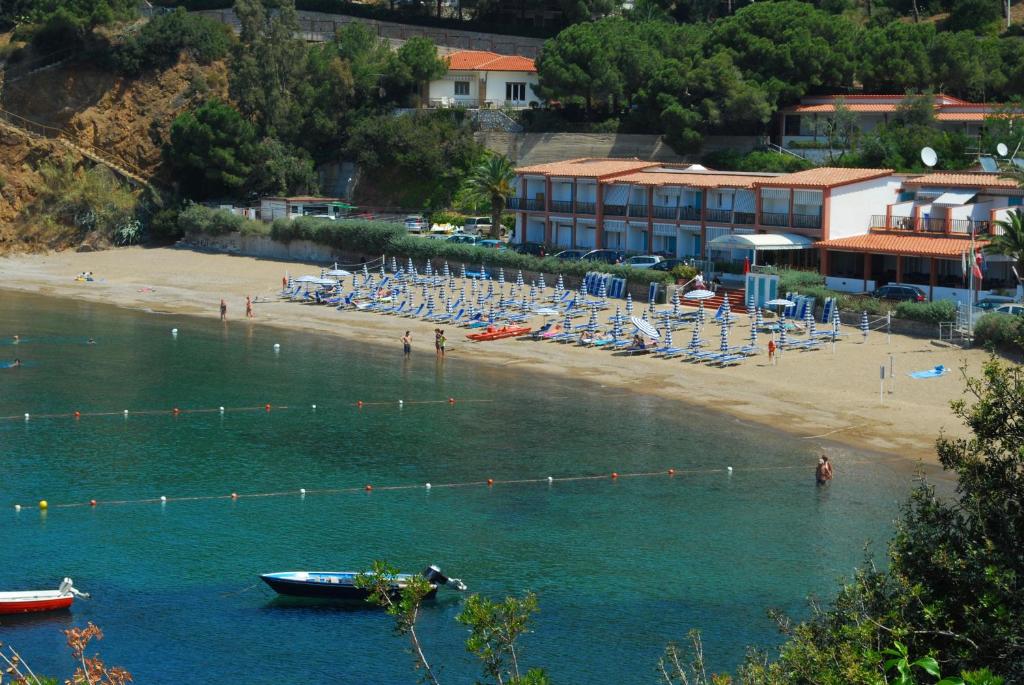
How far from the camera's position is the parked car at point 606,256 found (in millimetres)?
79750

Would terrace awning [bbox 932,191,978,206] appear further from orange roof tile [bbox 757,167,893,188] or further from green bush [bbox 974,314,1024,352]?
green bush [bbox 974,314,1024,352]

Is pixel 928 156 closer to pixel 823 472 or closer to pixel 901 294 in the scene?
pixel 901 294

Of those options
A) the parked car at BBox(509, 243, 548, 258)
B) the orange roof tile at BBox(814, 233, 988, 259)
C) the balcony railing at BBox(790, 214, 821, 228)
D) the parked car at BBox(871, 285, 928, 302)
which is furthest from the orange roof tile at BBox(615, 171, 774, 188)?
the parked car at BBox(871, 285, 928, 302)

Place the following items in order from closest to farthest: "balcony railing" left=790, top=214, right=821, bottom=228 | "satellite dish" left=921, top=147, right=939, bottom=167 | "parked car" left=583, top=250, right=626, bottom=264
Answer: "balcony railing" left=790, top=214, right=821, bottom=228
"satellite dish" left=921, top=147, right=939, bottom=167
"parked car" left=583, top=250, right=626, bottom=264

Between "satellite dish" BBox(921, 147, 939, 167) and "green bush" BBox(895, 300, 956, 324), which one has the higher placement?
"satellite dish" BBox(921, 147, 939, 167)

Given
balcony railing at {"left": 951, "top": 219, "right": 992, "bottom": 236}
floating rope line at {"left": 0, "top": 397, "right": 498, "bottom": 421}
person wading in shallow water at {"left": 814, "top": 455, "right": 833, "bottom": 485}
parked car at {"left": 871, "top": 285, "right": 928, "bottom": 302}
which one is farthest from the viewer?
balcony railing at {"left": 951, "top": 219, "right": 992, "bottom": 236}

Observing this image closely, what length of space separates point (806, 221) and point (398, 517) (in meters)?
37.6

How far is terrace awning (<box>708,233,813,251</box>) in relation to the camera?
235ft

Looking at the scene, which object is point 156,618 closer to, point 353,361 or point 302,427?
point 302,427

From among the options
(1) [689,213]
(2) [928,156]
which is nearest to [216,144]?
(1) [689,213]

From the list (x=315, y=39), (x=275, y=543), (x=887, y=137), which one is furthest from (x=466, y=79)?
(x=275, y=543)

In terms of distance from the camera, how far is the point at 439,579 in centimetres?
3603

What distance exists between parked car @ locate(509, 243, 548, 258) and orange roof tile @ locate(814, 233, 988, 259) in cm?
1817

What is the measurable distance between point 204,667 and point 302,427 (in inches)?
875
